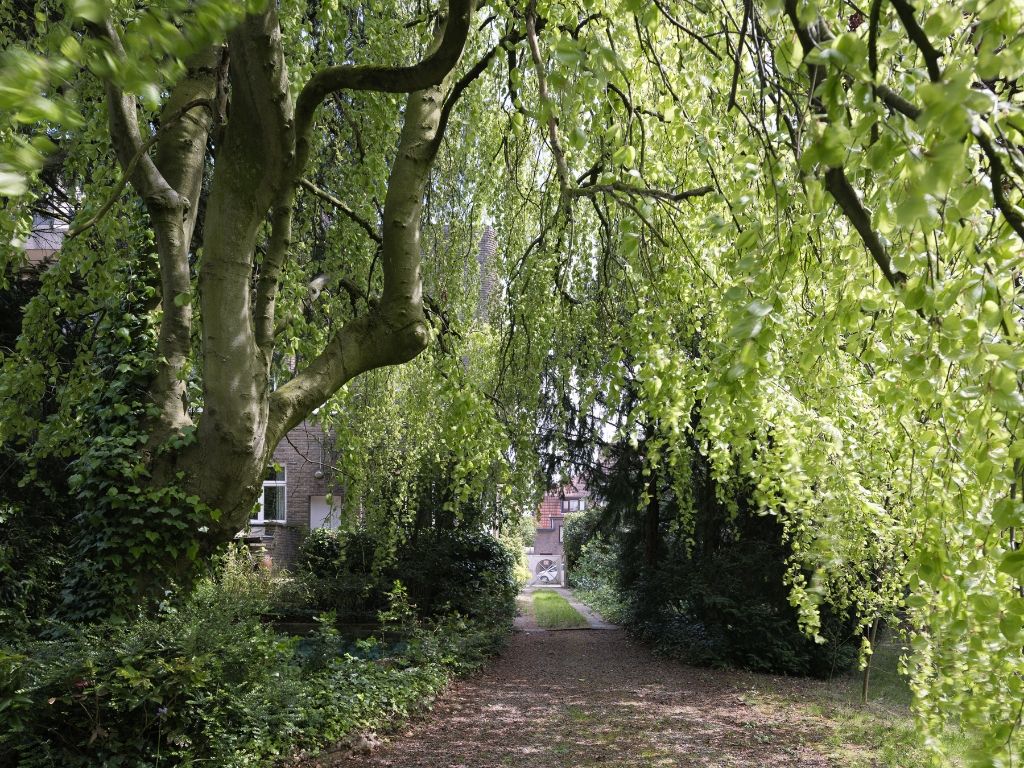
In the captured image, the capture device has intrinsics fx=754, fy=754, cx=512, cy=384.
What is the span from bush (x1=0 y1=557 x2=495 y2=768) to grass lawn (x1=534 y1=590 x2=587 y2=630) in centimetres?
932

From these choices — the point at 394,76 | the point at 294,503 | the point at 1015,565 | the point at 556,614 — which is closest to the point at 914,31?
the point at 1015,565

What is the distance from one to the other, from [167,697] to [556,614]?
1313 cm

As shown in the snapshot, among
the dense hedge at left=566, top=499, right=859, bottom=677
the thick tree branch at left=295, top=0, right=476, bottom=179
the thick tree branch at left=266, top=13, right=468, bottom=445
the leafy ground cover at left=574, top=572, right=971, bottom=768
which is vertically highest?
the thick tree branch at left=295, top=0, right=476, bottom=179

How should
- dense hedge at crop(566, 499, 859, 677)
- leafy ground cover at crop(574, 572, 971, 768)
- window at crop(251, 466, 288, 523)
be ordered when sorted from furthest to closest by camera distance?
window at crop(251, 466, 288, 523)
dense hedge at crop(566, 499, 859, 677)
leafy ground cover at crop(574, 572, 971, 768)

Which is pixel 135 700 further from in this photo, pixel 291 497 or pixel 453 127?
pixel 291 497

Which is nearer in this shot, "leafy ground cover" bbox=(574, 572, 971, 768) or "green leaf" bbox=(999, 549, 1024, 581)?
"green leaf" bbox=(999, 549, 1024, 581)

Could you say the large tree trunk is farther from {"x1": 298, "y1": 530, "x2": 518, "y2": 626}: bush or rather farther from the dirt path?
{"x1": 298, "y1": 530, "x2": 518, "y2": 626}: bush

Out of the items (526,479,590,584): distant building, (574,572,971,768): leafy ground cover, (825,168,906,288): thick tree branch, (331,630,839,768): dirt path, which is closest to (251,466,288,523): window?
(526,479,590,584): distant building

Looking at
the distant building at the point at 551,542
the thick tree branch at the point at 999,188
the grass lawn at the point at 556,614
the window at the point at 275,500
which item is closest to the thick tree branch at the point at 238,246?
the thick tree branch at the point at 999,188

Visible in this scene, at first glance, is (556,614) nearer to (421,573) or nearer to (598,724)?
(421,573)

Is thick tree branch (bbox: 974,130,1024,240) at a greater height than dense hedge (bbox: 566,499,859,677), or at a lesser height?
greater

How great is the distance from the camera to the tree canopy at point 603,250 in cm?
143

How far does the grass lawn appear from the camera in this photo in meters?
15.1

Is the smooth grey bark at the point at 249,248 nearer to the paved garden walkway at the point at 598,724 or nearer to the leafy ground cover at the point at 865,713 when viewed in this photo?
the paved garden walkway at the point at 598,724
